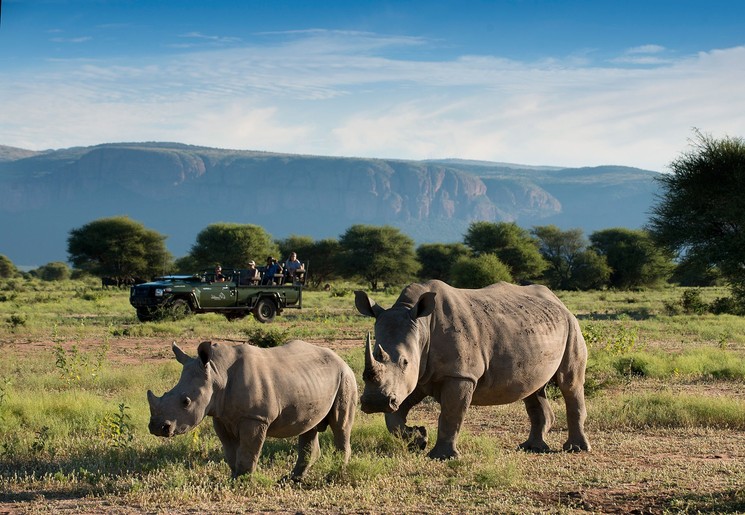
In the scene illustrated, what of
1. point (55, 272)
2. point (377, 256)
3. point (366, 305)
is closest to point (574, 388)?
point (366, 305)

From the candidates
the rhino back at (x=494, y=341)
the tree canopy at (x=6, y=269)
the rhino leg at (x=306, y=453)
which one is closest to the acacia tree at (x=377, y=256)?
the tree canopy at (x=6, y=269)

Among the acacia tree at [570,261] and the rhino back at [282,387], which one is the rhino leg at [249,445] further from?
the acacia tree at [570,261]

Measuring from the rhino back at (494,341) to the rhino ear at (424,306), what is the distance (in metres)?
0.27

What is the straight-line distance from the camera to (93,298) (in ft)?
130

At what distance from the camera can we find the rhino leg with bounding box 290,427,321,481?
7617 millimetres

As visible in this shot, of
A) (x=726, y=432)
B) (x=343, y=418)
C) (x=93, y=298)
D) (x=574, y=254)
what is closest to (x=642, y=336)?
(x=726, y=432)

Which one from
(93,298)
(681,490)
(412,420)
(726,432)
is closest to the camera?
(681,490)

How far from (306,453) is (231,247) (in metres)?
54.0

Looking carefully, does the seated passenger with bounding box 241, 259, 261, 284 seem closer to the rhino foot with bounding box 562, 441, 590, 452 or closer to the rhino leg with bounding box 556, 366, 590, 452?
the rhino leg with bounding box 556, 366, 590, 452

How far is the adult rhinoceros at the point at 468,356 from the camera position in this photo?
305 inches

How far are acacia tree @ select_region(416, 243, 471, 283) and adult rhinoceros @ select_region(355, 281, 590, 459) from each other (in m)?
60.3

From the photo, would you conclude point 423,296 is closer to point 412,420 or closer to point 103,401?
point 412,420

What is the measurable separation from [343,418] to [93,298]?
3406 cm

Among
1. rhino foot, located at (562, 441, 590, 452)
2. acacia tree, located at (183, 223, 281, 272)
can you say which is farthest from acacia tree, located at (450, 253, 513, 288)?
rhino foot, located at (562, 441, 590, 452)
